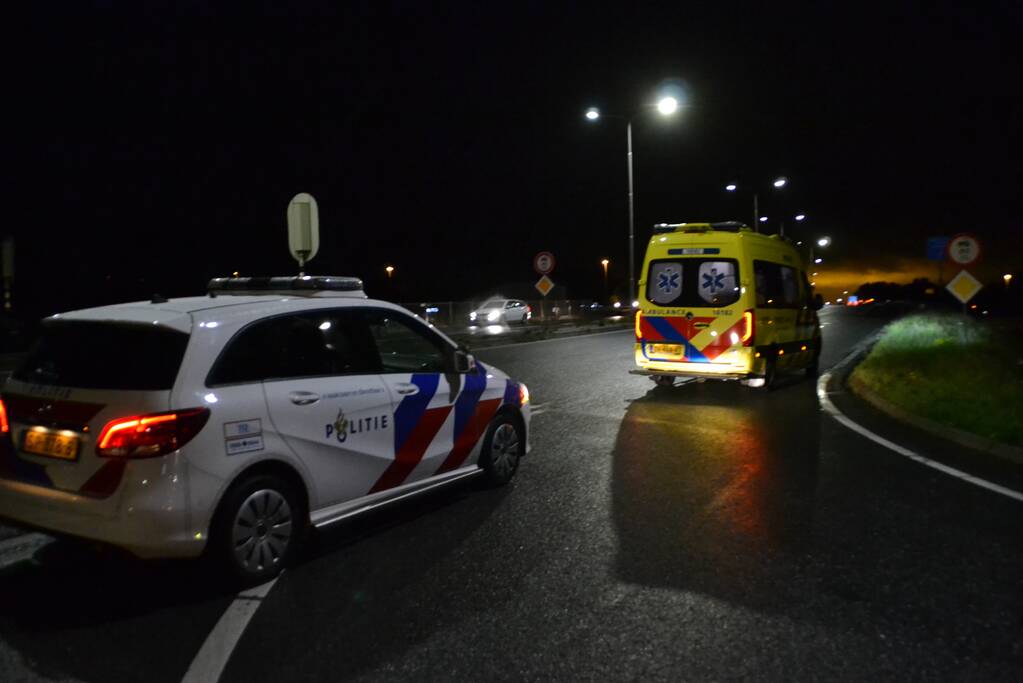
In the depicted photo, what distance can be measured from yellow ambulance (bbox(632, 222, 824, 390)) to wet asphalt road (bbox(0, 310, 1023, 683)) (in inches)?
176

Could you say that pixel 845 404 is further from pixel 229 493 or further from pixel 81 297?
pixel 81 297

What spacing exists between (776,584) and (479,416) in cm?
261

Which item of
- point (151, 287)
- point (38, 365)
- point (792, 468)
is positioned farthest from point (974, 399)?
point (151, 287)

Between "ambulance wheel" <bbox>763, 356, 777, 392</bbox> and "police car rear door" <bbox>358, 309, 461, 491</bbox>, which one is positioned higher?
"police car rear door" <bbox>358, 309, 461, 491</bbox>

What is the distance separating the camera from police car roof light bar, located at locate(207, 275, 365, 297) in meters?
5.47

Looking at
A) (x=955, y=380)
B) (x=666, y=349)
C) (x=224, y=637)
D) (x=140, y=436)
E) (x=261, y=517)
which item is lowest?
(x=955, y=380)

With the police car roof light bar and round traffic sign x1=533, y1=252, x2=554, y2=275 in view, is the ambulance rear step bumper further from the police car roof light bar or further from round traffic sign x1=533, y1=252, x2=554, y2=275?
round traffic sign x1=533, y1=252, x2=554, y2=275

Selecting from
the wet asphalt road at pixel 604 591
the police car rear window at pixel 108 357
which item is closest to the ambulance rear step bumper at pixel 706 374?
the wet asphalt road at pixel 604 591

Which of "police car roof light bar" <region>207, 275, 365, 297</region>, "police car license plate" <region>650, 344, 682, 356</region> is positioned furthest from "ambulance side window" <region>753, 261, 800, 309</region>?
"police car roof light bar" <region>207, 275, 365, 297</region>

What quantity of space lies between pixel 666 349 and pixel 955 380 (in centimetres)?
436

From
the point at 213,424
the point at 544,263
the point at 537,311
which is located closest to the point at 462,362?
the point at 213,424

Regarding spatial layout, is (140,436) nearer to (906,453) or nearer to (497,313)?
(906,453)

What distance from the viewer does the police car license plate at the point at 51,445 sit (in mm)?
4262

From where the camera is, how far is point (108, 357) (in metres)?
4.42
